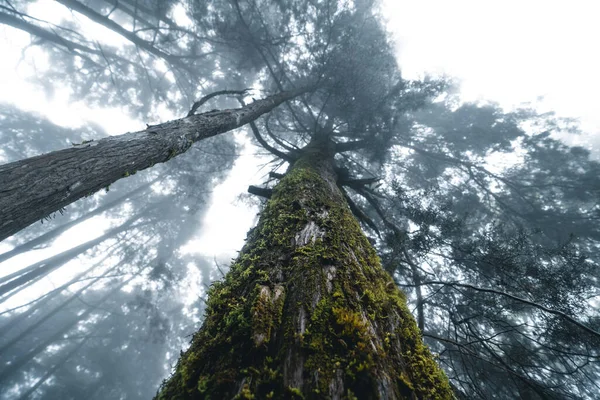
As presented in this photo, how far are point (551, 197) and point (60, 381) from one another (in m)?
34.7

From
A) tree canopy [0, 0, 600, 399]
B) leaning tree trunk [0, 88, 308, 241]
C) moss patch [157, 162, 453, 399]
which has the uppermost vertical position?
tree canopy [0, 0, 600, 399]

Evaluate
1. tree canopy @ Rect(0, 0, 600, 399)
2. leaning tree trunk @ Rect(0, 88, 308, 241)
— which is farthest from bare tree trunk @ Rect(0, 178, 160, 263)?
leaning tree trunk @ Rect(0, 88, 308, 241)

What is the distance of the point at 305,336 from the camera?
106 cm

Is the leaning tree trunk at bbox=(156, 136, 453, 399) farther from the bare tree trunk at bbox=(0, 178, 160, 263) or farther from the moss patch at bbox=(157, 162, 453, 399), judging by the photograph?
the bare tree trunk at bbox=(0, 178, 160, 263)

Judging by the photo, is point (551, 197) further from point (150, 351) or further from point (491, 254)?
point (150, 351)

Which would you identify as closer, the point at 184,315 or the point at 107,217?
the point at 107,217

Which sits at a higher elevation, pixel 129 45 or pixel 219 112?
pixel 129 45

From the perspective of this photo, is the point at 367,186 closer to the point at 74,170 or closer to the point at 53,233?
the point at 74,170

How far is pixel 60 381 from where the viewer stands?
1997 cm

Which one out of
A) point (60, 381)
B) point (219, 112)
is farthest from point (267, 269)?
point (60, 381)

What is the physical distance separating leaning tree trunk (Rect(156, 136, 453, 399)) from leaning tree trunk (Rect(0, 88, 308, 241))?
1.32 m

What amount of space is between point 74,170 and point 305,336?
7.14 ft

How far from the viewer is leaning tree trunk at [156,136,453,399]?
0.88m

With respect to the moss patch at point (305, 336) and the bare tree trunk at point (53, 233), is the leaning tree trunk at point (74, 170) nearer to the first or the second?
the moss patch at point (305, 336)
